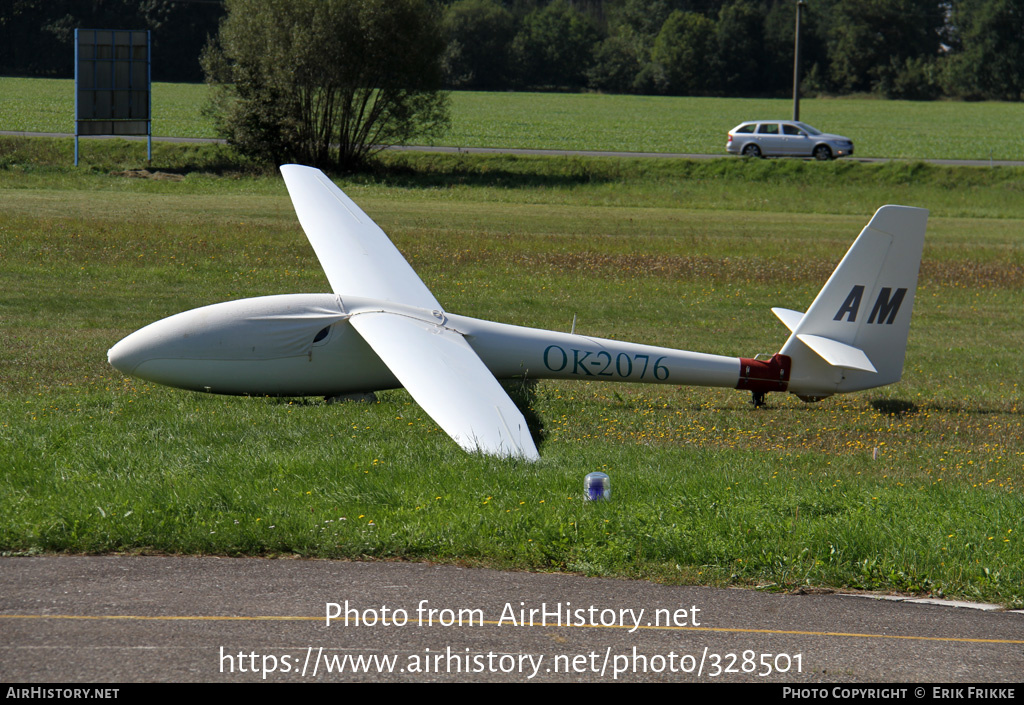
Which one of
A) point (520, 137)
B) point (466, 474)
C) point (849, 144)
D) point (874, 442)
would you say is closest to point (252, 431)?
point (466, 474)

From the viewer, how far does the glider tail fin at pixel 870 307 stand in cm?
1134

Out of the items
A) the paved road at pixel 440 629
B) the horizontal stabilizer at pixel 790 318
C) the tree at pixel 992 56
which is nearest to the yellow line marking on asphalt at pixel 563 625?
the paved road at pixel 440 629

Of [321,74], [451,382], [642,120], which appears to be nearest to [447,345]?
[451,382]

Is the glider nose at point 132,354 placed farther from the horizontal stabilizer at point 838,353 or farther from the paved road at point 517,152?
the paved road at point 517,152

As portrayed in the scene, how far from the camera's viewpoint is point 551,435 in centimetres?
1027

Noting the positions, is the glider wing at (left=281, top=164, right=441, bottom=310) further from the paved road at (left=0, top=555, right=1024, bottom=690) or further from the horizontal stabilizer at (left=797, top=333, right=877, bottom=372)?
the paved road at (left=0, top=555, right=1024, bottom=690)

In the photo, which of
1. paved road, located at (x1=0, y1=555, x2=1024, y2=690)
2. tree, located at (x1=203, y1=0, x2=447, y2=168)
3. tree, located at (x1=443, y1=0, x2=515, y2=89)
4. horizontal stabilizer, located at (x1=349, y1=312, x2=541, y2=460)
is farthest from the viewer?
tree, located at (x1=443, y1=0, x2=515, y2=89)

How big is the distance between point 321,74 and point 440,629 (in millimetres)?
35937

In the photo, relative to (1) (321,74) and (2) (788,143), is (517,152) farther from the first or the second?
(2) (788,143)

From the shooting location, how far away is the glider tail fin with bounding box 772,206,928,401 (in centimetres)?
1134

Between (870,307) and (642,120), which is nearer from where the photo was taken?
(870,307)

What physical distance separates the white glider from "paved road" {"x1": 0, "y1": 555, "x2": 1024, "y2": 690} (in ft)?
10.9

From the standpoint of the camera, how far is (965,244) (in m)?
26.7

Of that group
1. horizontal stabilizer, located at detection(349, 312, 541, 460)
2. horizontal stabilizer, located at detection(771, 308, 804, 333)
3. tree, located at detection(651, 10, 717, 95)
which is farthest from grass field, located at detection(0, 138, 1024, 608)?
tree, located at detection(651, 10, 717, 95)
